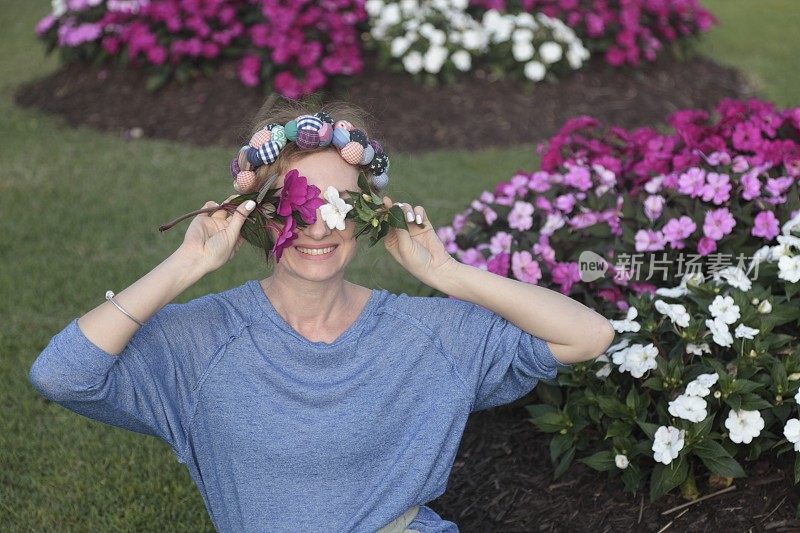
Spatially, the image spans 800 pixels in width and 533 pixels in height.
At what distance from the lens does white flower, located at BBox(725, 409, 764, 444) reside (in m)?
2.76

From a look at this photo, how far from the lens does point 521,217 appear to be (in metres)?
3.94

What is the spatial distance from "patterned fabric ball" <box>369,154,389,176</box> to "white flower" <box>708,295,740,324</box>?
3.51 feet

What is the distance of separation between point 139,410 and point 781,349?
1770 millimetres

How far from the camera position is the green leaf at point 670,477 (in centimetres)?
284

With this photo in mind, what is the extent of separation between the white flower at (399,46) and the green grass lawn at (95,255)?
1004 millimetres

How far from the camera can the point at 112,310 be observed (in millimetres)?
2127

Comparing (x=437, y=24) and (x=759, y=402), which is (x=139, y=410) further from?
(x=437, y=24)

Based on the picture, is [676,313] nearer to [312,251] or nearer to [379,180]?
[379,180]

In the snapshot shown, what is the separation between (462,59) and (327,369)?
522cm

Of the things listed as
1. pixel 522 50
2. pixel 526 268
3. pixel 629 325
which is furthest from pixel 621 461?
pixel 522 50

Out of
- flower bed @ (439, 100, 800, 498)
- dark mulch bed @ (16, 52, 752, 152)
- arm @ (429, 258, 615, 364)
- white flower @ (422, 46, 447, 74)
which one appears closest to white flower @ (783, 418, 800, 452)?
flower bed @ (439, 100, 800, 498)

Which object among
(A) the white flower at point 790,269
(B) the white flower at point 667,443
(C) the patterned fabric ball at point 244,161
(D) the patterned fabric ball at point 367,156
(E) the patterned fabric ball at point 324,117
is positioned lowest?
(B) the white flower at point 667,443

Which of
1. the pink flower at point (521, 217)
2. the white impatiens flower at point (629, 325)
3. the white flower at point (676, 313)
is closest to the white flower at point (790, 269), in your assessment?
the white flower at point (676, 313)

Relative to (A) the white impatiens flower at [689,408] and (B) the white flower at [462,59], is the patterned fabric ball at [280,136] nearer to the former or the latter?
(A) the white impatiens flower at [689,408]
